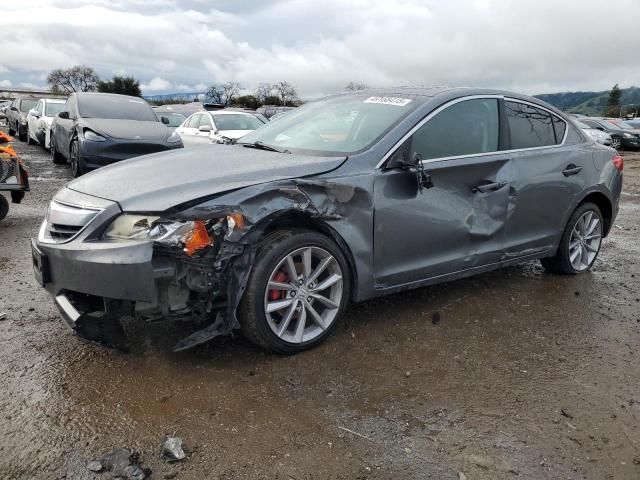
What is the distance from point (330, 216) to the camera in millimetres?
3305

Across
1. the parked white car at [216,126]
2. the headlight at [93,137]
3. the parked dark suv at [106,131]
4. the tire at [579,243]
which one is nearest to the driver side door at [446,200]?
the tire at [579,243]

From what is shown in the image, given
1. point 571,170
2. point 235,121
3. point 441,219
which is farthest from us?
point 235,121

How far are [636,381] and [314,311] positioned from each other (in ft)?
6.39

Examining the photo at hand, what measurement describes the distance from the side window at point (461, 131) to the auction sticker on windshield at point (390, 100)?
0.26 meters

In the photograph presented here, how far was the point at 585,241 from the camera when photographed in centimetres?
517

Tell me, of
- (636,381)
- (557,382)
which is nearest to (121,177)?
(557,382)

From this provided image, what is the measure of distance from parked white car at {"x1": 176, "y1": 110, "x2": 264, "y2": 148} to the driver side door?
845 cm

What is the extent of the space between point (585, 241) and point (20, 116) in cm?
1961

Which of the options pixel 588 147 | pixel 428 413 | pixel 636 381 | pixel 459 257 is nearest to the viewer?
pixel 428 413

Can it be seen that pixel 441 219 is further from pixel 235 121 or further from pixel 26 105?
pixel 26 105

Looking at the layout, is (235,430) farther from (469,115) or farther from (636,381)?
(469,115)

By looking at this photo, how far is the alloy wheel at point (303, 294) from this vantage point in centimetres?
321

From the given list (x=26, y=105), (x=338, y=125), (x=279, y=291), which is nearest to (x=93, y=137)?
(x=338, y=125)

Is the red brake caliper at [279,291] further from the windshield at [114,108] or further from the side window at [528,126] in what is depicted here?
the windshield at [114,108]
